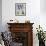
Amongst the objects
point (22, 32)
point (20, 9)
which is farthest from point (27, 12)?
point (22, 32)

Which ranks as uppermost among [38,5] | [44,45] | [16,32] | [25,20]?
[38,5]

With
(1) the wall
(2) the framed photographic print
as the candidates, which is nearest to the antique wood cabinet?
(1) the wall

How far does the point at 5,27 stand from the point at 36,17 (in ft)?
4.28

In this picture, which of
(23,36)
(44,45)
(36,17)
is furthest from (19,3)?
(44,45)

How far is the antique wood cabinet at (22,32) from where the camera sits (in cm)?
549

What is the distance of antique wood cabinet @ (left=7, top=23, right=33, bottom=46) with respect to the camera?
5.49 metres

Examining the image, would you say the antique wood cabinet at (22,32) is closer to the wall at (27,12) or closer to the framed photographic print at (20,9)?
the wall at (27,12)

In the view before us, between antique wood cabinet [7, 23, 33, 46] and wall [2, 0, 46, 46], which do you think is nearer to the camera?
antique wood cabinet [7, 23, 33, 46]

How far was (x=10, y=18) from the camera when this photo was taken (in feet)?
18.6

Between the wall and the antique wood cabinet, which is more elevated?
the wall

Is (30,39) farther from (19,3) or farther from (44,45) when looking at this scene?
(19,3)

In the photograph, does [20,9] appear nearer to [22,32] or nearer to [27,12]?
[27,12]

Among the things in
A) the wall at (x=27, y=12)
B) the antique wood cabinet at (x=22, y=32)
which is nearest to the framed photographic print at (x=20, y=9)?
the wall at (x=27, y=12)

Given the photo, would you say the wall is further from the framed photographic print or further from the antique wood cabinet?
the antique wood cabinet
